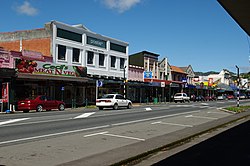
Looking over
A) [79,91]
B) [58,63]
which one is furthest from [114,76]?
[58,63]

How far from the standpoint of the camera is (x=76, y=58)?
4066 centimetres

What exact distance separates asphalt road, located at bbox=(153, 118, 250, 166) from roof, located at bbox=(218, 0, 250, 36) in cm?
390

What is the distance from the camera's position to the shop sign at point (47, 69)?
30.7m

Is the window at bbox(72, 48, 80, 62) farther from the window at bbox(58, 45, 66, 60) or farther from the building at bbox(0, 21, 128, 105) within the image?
the window at bbox(58, 45, 66, 60)

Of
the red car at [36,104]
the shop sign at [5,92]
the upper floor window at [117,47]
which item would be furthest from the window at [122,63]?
the shop sign at [5,92]

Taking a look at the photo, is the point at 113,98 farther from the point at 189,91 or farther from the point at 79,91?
the point at 189,91

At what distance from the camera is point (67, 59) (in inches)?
1526

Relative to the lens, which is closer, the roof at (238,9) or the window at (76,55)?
the roof at (238,9)

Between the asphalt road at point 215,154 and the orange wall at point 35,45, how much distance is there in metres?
28.0

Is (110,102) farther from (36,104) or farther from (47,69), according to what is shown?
(47,69)

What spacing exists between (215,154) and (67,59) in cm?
3118

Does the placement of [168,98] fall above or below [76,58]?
below

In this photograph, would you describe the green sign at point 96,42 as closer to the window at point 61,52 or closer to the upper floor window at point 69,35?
the upper floor window at point 69,35

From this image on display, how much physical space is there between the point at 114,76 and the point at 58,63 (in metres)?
11.8
